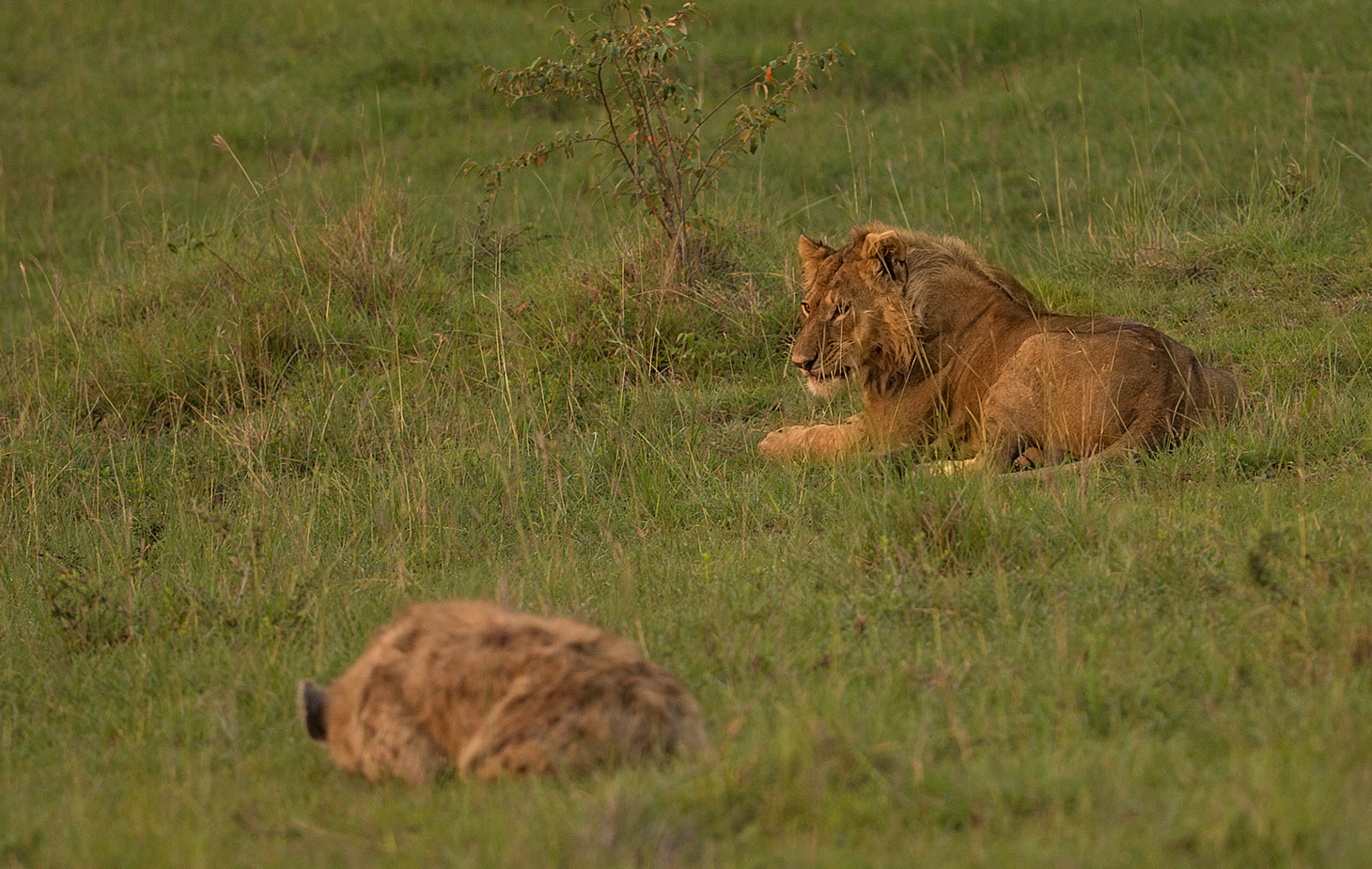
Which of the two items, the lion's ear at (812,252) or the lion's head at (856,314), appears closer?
the lion's head at (856,314)

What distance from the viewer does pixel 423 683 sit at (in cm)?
380

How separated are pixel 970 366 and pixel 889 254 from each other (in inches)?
27.6

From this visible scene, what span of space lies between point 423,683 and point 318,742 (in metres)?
0.45

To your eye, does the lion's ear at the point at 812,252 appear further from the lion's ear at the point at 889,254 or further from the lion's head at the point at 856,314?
the lion's ear at the point at 889,254

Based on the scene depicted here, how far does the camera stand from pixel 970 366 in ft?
23.9

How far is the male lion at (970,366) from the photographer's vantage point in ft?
21.5

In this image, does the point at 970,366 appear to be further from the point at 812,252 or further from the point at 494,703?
the point at 494,703

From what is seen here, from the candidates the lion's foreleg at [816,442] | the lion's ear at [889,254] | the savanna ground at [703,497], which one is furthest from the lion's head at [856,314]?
the savanna ground at [703,497]

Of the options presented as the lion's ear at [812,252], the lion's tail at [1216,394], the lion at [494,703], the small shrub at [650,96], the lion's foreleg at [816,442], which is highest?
the small shrub at [650,96]

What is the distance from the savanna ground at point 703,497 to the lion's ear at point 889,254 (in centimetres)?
91

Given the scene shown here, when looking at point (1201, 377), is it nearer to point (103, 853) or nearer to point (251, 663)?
point (251, 663)

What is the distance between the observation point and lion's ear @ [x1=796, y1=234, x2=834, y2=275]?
303 inches

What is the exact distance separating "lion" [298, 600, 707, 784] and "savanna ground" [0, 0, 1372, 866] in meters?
0.09

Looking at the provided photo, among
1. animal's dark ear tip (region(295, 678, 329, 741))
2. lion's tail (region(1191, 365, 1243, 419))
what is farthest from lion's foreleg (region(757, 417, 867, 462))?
animal's dark ear tip (region(295, 678, 329, 741))
